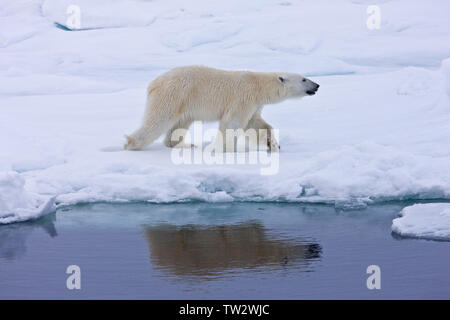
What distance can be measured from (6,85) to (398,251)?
9.13 metres

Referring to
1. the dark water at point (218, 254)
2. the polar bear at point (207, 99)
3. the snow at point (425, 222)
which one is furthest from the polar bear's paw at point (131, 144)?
the snow at point (425, 222)

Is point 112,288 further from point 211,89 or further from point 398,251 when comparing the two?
point 211,89

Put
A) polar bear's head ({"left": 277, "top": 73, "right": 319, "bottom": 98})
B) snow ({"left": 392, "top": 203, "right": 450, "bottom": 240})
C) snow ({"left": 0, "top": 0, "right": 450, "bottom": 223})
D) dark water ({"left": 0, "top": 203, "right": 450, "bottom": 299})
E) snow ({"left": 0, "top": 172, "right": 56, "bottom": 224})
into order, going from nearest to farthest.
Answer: dark water ({"left": 0, "top": 203, "right": 450, "bottom": 299}) < snow ({"left": 392, "top": 203, "right": 450, "bottom": 240}) < snow ({"left": 0, "top": 172, "right": 56, "bottom": 224}) < snow ({"left": 0, "top": 0, "right": 450, "bottom": 223}) < polar bear's head ({"left": 277, "top": 73, "right": 319, "bottom": 98})

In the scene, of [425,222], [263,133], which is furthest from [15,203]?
[425,222]

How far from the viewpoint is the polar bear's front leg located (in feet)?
22.7

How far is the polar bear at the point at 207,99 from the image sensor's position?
6.85 m

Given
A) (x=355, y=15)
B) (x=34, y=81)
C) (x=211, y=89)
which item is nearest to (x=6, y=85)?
(x=34, y=81)

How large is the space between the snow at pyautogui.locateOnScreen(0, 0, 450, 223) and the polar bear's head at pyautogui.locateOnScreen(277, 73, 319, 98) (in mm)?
519

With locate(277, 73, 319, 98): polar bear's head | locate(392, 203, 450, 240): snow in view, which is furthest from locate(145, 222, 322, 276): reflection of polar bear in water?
locate(277, 73, 319, 98): polar bear's head

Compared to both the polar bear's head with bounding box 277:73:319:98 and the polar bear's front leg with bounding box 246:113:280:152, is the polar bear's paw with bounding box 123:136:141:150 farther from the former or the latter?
the polar bear's head with bounding box 277:73:319:98

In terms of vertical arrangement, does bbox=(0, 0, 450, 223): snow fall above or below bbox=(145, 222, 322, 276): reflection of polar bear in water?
above

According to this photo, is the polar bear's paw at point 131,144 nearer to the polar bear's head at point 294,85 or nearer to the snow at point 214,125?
the snow at point 214,125

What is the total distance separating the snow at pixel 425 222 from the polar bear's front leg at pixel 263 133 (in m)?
2.09

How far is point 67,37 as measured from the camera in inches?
628
